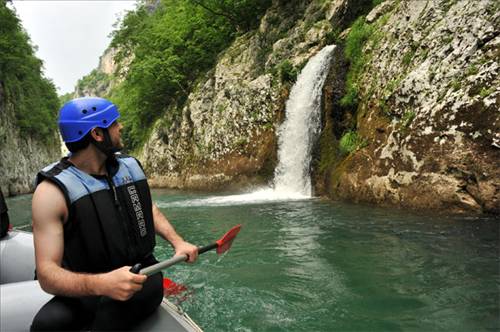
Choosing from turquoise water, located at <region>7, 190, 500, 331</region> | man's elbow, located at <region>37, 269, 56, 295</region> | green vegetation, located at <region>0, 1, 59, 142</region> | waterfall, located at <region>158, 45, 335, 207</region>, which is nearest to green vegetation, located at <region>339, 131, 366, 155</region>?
waterfall, located at <region>158, 45, 335, 207</region>

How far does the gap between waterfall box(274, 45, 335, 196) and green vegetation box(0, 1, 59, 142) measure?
785 inches

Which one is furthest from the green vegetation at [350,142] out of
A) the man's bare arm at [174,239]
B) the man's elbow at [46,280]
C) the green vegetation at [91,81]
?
the green vegetation at [91,81]

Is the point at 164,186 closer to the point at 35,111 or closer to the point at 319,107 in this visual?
the point at 319,107

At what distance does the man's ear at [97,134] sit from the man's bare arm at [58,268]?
35cm

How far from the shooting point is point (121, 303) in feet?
6.61

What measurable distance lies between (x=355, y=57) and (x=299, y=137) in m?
3.24

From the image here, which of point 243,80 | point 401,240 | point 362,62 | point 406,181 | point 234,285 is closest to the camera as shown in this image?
point 234,285

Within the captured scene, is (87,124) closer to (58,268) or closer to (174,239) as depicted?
(58,268)

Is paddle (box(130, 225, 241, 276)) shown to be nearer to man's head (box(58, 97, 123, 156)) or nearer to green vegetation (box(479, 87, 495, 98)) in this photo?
man's head (box(58, 97, 123, 156))

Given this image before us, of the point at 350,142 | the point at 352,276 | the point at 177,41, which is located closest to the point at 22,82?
the point at 177,41

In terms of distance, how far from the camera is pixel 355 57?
1220cm

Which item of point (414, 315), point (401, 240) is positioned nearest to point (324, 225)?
point (401, 240)

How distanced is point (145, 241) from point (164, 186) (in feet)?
68.7

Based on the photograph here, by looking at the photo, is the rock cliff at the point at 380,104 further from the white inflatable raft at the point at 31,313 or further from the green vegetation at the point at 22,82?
the green vegetation at the point at 22,82
